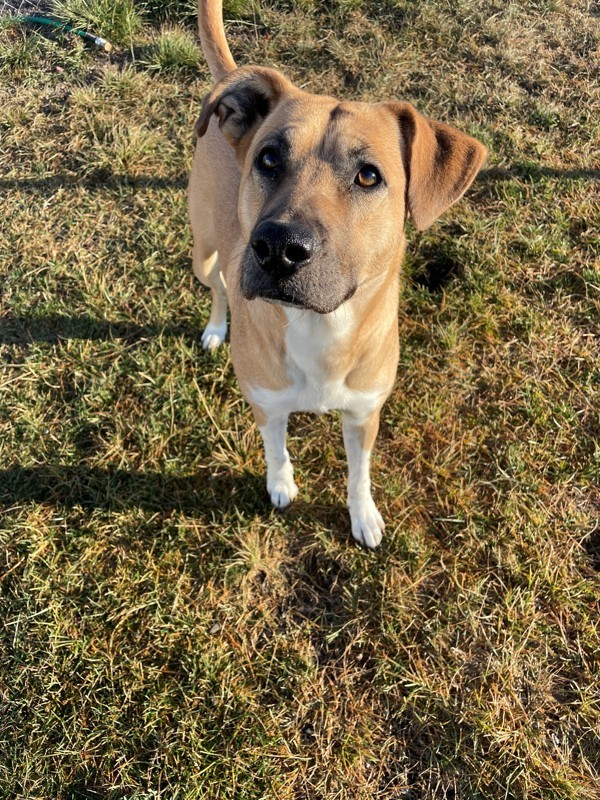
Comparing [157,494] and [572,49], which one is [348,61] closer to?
[572,49]

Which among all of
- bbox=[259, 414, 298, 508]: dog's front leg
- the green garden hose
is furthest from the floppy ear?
the green garden hose

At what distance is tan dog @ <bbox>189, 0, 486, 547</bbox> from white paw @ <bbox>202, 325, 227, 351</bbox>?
1026 millimetres

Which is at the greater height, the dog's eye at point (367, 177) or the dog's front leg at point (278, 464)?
the dog's eye at point (367, 177)

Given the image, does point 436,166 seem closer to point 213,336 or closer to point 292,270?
point 292,270

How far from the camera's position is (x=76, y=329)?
4.38 m

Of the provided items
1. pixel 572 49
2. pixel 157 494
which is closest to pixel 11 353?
pixel 157 494

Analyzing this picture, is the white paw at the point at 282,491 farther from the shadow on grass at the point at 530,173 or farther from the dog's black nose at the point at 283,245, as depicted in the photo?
the shadow on grass at the point at 530,173

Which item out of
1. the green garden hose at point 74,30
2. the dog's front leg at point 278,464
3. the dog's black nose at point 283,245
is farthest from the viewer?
the green garden hose at point 74,30

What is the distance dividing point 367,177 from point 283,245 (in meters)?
0.61

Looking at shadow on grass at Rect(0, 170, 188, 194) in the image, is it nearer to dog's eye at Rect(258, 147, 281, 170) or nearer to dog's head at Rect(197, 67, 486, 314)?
dog's head at Rect(197, 67, 486, 314)

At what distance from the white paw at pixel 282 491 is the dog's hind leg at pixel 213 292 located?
1.18 meters

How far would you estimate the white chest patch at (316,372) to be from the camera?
100 inches

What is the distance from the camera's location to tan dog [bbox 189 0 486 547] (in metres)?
2.18

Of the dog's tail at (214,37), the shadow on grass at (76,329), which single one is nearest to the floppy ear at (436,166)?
the dog's tail at (214,37)
